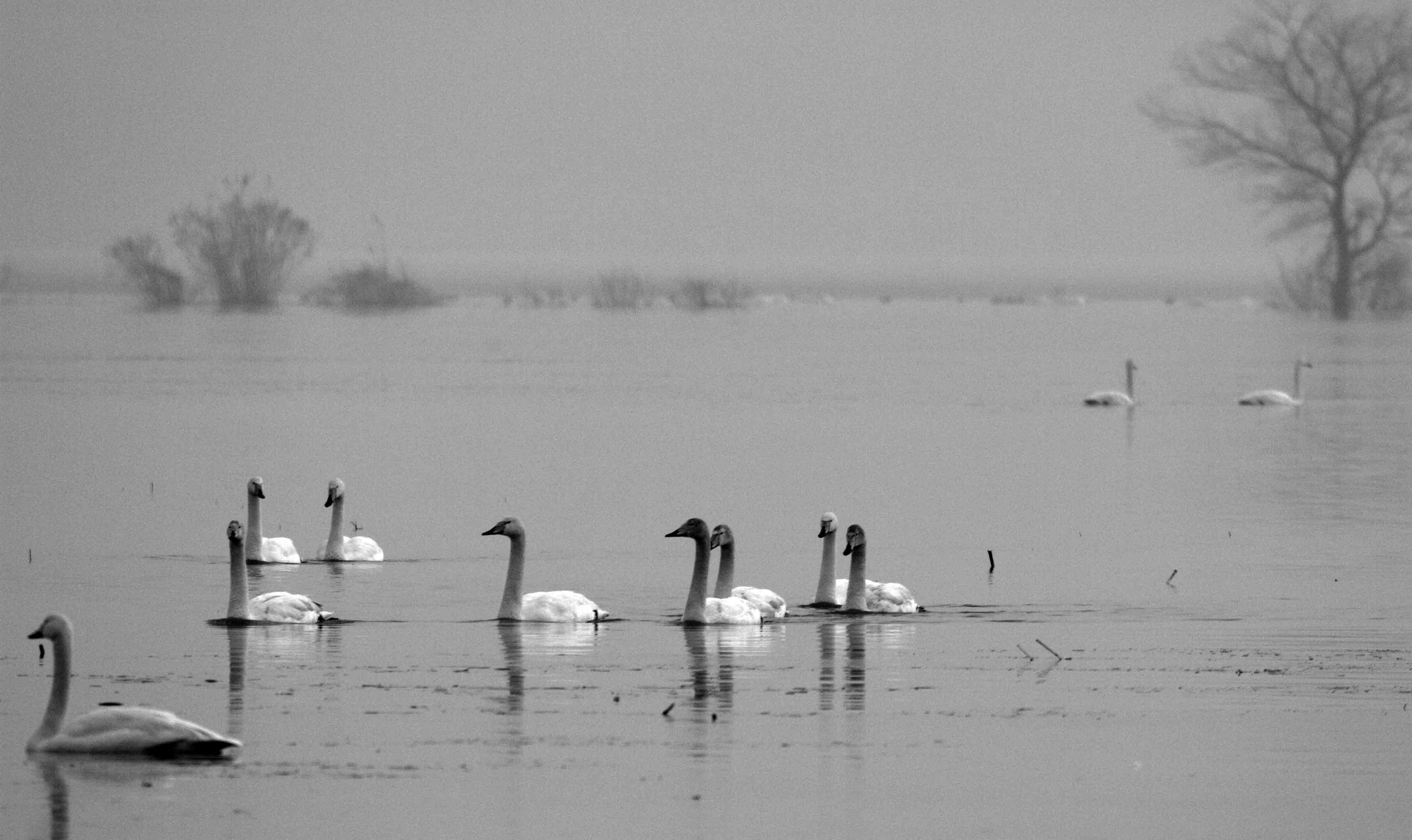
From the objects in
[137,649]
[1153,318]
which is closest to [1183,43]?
[1153,318]

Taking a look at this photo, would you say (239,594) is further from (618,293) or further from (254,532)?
(618,293)

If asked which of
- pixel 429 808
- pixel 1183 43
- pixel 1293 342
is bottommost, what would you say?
pixel 429 808

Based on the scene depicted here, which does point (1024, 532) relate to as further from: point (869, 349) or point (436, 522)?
point (869, 349)

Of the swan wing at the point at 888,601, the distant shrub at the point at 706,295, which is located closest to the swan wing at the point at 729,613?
the swan wing at the point at 888,601

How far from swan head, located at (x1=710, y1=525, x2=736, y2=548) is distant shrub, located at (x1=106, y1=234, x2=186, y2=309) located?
206 feet

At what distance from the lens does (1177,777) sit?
34.5 ft

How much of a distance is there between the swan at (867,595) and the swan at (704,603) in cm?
76

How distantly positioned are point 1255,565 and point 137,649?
815cm

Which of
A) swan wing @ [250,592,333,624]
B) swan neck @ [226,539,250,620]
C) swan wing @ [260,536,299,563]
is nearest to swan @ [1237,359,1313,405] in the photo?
swan wing @ [260,536,299,563]

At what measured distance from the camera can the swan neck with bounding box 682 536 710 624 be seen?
567 inches

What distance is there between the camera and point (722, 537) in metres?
15.2

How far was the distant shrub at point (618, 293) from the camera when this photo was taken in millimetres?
86625

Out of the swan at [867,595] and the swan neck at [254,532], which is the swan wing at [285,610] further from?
the swan at [867,595]

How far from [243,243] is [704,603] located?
60236mm
